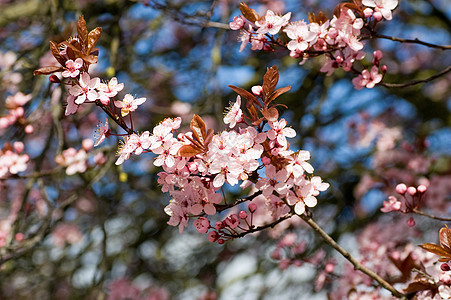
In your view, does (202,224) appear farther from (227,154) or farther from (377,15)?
(377,15)

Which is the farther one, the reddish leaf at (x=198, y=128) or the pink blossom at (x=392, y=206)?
the pink blossom at (x=392, y=206)

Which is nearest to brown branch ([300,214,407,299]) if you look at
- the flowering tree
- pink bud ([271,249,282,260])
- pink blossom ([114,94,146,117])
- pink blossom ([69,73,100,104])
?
the flowering tree

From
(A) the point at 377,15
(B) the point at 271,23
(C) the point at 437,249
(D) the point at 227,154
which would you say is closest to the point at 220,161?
(D) the point at 227,154

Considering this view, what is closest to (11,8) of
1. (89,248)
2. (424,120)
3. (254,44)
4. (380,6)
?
(89,248)

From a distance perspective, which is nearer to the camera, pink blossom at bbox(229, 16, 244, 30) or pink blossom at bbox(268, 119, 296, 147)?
pink blossom at bbox(268, 119, 296, 147)

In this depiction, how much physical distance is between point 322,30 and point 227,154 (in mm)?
675

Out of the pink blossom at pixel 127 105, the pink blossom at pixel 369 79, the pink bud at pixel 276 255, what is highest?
the pink blossom at pixel 127 105

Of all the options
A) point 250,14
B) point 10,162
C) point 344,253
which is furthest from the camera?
point 10,162

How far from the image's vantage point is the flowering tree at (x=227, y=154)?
134 cm

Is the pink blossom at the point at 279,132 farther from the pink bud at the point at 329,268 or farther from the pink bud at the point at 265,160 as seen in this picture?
the pink bud at the point at 329,268

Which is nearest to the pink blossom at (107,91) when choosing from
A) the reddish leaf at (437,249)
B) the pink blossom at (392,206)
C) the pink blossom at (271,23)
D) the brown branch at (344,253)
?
the pink blossom at (271,23)

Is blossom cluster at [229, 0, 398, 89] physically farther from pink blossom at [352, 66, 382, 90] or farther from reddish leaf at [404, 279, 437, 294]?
reddish leaf at [404, 279, 437, 294]

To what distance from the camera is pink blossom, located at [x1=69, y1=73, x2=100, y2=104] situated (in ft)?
4.31

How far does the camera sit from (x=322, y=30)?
1.64 m
